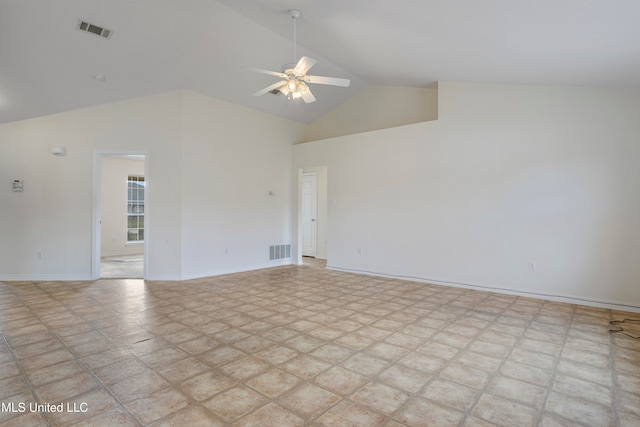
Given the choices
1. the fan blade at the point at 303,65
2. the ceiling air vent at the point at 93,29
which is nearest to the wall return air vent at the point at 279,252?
the fan blade at the point at 303,65

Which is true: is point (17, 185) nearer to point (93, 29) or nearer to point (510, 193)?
point (93, 29)

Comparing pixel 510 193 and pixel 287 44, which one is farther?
pixel 287 44

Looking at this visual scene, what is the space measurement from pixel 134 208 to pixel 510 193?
8.81 metres

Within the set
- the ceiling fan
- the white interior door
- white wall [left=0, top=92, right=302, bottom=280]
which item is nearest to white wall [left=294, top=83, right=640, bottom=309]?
the white interior door

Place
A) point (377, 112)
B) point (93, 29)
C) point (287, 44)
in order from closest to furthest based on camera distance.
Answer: point (93, 29), point (287, 44), point (377, 112)

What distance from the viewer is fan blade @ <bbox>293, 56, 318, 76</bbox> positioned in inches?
127

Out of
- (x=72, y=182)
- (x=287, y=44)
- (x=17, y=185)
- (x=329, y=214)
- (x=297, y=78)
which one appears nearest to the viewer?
(x=297, y=78)

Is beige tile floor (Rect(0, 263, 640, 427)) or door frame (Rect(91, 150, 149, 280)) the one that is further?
door frame (Rect(91, 150, 149, 280))

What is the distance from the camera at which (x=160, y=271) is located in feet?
18.0

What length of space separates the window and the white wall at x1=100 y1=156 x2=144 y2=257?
0.12 meters

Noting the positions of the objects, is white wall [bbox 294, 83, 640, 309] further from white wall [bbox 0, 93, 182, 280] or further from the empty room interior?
white wall [bbox 0, 93, 182, 280]

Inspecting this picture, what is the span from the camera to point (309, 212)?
8648 millimetres

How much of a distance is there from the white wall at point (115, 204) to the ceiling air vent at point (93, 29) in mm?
5104

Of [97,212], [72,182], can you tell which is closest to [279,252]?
[97,212]
